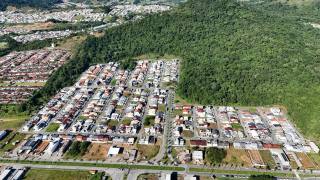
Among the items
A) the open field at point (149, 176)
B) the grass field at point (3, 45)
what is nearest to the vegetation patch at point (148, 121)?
the open field at point (149, 176)

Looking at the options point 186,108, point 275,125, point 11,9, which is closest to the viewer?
point 275,125

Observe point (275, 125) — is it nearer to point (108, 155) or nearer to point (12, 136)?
point (108, 155)

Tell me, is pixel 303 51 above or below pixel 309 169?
above

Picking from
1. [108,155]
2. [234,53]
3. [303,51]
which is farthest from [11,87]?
[303,51]

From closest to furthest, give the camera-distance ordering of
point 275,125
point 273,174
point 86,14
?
point 273,174 < point 275,125 < point 86,14

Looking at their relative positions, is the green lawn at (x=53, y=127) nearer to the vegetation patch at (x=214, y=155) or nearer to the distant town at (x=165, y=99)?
the distant town at (x=165, y=99)

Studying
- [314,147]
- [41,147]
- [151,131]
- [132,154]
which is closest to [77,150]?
[41,147]
